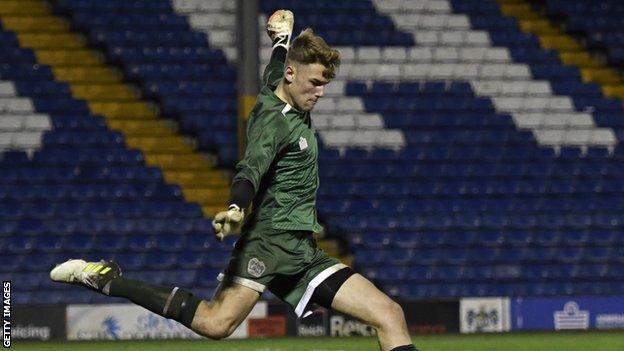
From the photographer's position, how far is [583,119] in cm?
1809

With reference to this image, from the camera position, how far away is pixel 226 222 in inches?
221

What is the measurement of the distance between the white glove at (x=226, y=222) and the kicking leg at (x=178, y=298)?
33.1 inches

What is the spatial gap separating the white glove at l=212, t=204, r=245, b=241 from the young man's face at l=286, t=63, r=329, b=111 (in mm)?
917

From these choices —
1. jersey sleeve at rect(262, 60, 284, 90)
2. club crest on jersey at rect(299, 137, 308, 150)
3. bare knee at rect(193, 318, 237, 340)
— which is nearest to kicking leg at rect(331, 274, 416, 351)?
bare knee at rect(193, 318, 237, 340)

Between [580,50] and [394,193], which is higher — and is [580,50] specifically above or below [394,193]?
above

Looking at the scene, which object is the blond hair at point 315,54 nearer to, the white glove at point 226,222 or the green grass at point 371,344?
the white glove at point 226,222

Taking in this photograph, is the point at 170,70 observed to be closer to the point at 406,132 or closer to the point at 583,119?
the point at 406,132

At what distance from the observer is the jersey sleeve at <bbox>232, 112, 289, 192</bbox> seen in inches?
238

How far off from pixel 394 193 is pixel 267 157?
1096 centimetres

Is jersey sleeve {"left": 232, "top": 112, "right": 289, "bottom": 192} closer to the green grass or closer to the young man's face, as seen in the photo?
the young man's face

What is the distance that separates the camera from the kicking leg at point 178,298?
646 centimetres

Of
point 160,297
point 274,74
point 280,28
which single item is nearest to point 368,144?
point 280,28

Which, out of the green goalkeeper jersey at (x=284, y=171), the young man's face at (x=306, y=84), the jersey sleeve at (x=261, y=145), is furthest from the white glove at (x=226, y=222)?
the young man's face at (x=306, y=84)

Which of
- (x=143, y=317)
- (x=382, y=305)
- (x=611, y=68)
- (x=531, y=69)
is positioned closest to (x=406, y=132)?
(x=531, y=69)
